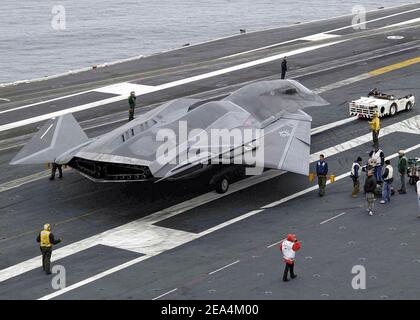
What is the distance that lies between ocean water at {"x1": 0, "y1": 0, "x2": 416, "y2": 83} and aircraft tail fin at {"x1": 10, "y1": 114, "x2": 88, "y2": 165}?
41.0m

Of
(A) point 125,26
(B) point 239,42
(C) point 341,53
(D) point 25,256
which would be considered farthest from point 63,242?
(A) point 125,26

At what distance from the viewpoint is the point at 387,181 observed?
34094 millimetres

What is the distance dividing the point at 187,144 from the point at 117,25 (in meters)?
76.3

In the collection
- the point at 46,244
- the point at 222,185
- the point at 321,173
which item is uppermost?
the point at 321,173

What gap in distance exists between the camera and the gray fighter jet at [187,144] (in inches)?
1314

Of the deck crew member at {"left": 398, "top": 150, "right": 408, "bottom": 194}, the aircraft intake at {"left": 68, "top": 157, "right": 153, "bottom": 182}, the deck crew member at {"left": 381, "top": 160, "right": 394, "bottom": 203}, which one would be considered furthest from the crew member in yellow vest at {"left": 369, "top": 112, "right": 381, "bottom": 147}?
the aircraft intake at {"left": 68, "top": 157, "right": 153, "bottom": 182}

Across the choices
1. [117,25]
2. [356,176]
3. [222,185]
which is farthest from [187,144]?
[117,25]

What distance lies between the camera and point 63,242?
3144 centimetres

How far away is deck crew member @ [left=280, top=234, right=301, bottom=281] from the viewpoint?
26653 mm

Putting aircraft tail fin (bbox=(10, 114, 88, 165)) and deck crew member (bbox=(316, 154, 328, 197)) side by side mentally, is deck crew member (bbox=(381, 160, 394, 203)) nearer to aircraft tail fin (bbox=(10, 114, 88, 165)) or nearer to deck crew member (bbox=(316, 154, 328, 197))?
deck crew member (bbox=(316, 154, 328, 197))

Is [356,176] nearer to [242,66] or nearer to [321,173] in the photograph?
[321,173]

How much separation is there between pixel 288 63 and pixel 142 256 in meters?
35.8

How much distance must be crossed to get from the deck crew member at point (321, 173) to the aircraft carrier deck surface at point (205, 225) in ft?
1.46

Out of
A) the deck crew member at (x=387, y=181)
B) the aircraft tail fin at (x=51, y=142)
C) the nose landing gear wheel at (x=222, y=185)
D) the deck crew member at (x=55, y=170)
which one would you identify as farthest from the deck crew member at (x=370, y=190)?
the deck crew member at (x=55, y=170)
